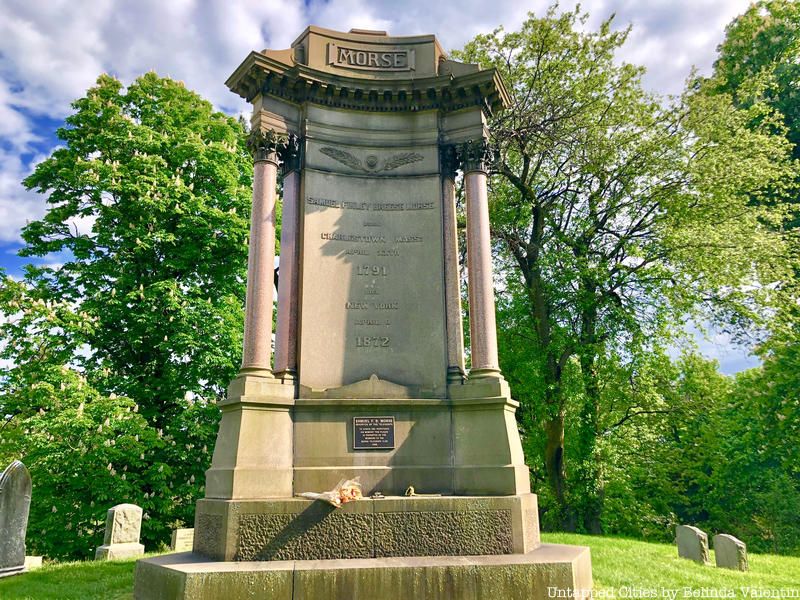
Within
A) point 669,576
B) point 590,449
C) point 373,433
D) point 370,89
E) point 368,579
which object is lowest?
point 669,576

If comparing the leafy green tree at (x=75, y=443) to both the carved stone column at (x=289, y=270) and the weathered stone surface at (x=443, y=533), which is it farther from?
the weathered stone surface at (x=443, y=533)

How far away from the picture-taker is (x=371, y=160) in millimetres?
10141

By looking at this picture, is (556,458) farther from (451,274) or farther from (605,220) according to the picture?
(451,274)

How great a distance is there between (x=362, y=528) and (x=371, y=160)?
5992 millimetres

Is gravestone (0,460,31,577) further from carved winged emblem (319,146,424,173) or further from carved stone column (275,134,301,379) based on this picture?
carved winged emblem (319,146,424,173)

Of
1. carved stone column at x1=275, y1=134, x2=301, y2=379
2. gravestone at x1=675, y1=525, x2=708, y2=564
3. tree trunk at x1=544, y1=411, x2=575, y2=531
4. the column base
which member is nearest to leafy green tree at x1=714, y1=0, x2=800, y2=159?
tree trunk at x1=544, y1=411, x2=575, y2=531

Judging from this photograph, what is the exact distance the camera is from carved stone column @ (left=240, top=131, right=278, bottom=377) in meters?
8.70

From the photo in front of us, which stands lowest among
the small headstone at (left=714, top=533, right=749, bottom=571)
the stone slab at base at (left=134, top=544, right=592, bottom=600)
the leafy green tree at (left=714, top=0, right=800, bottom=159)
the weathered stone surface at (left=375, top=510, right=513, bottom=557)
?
the small headstone at (left=714, top=533, right=749, bottom=571)

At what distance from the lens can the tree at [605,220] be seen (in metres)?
19.0

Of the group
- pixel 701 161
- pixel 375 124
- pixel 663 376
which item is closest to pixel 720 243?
pixel 701 161

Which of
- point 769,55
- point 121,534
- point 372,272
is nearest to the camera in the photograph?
point 372,272

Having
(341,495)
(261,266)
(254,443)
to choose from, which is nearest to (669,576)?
(341,495)

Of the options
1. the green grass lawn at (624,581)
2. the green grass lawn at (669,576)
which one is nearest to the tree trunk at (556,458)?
the green grass lawn at (669,576)

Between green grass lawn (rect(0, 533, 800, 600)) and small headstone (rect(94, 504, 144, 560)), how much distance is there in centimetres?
219
